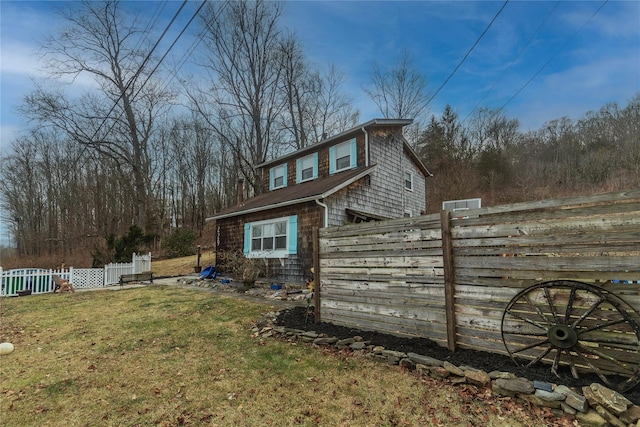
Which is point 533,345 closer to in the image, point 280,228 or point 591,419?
point 591,419

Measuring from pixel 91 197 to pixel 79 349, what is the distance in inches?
1124

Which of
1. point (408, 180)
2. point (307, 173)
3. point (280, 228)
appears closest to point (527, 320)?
point (280, 228)

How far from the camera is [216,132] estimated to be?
85.7ft

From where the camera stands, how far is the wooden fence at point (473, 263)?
307 cm

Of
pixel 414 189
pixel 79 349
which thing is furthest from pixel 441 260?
pixel 414 189

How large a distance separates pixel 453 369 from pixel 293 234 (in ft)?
26.7

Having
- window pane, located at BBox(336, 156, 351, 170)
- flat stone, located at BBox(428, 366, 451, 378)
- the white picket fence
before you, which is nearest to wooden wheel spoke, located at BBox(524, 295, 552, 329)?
flat stone, located at BBox(428, 366, 451, 378)

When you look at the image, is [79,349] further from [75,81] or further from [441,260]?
[75,81]

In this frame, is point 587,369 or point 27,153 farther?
point 27,153

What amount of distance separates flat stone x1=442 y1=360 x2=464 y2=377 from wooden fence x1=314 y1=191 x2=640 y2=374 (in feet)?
1.45

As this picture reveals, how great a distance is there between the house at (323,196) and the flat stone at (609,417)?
806cm

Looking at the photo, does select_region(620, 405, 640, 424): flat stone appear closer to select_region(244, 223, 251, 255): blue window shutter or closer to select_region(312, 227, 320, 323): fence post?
select_region(312, 227, 320, 323): fence post

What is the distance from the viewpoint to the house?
35.7ft

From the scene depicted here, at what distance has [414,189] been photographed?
54.4 ft
